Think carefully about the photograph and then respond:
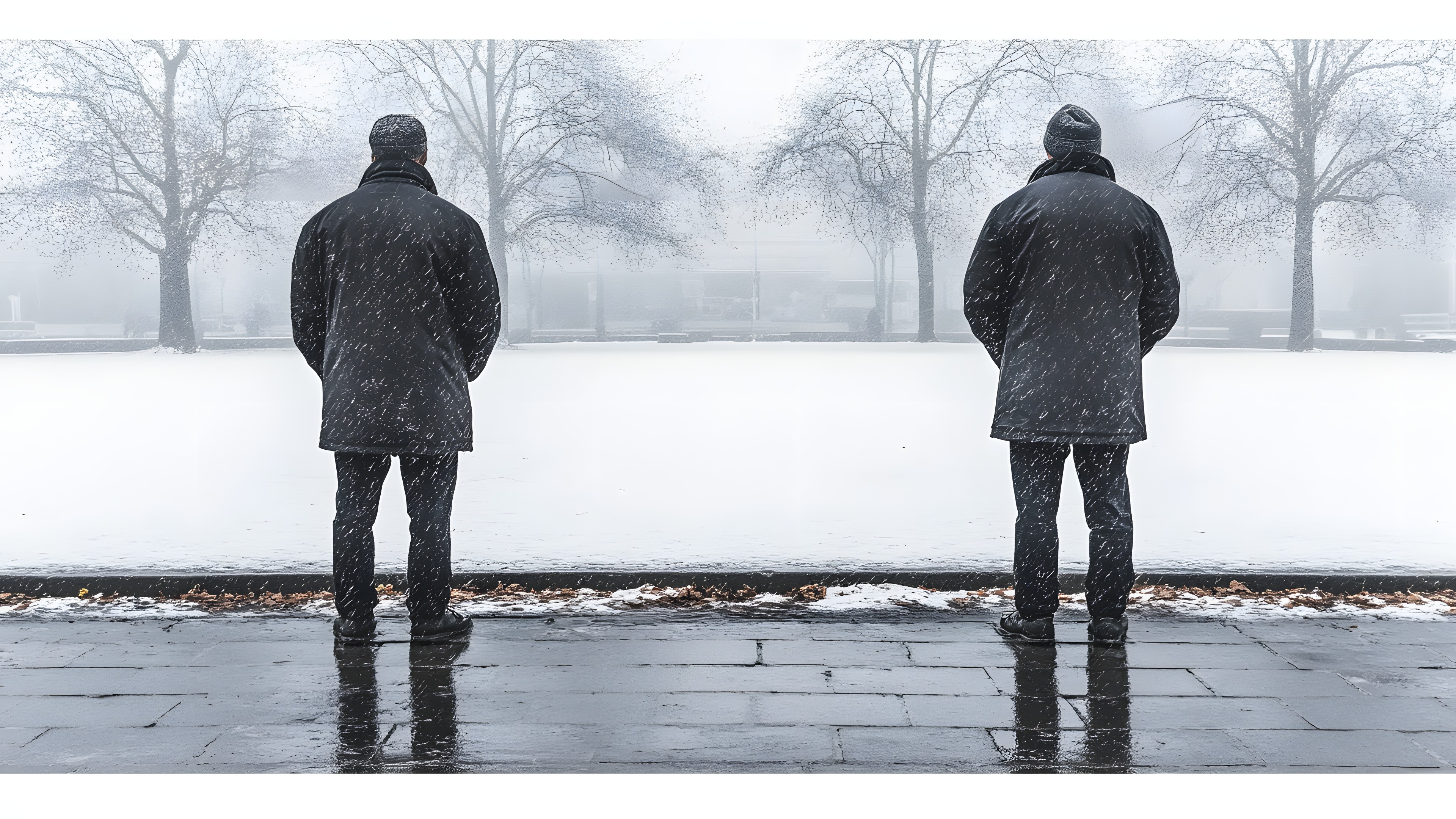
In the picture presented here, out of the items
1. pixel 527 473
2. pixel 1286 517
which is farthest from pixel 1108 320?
pixel 527 473

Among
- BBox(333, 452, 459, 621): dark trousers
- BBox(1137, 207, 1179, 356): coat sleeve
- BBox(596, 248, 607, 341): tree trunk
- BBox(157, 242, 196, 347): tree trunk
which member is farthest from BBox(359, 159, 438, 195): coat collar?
BBox(157, 242, 196, 347): tree trunk

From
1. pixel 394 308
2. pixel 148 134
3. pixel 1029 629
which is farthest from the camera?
pixel 148 134

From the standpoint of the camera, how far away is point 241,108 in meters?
22.0

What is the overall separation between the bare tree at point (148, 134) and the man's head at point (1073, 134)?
2041 centimetres

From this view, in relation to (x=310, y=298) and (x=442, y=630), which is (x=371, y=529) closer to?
(x=442, y=630)

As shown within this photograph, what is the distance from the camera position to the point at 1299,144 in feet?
74.0

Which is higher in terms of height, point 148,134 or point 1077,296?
point 148,134

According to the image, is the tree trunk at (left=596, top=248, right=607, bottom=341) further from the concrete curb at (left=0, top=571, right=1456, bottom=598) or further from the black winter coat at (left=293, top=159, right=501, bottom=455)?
the black winter coat at (left=293, top=159, right=501, bottom=455)

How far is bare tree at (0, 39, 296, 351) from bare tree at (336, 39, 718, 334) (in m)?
2.74

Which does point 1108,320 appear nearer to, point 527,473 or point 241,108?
point 527,473

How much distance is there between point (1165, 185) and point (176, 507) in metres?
20.2

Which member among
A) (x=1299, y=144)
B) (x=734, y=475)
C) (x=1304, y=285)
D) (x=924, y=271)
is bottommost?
(x=734, y=475)

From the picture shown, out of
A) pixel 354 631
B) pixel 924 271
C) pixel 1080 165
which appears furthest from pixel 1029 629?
pixel 924 271

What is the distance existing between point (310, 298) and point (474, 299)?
62 centimetres
